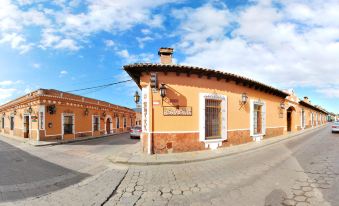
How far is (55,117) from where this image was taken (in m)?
18.7

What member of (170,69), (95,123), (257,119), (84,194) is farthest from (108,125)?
(84,194)

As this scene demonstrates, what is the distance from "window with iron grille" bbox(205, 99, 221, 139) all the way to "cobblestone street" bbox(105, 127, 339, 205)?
3.42 m

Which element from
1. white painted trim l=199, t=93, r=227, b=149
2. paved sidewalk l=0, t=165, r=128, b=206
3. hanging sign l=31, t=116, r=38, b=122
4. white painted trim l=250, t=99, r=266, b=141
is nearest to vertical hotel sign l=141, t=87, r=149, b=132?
white painted trim l=199, t=93, r=227, b=149

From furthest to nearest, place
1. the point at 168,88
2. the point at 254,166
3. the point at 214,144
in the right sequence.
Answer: the point at 214,144, the point at 168,88, the point at 254,166

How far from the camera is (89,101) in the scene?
79.6ft

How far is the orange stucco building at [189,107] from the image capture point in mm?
9953

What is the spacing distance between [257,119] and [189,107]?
7.15 m

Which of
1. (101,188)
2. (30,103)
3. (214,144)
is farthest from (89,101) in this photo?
(101,188)

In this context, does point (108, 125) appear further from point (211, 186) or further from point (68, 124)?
point (211, 186)

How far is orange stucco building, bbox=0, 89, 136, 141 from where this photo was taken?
17812 mm

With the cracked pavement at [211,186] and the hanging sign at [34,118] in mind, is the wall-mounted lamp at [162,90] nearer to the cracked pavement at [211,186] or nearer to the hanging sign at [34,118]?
the cracked pavement at [211,186]

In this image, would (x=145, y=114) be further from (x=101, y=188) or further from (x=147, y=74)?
(x=101, y=188)

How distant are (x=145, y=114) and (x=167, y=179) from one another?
181 inches

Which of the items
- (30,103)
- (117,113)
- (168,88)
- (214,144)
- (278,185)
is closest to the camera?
(278,185)
